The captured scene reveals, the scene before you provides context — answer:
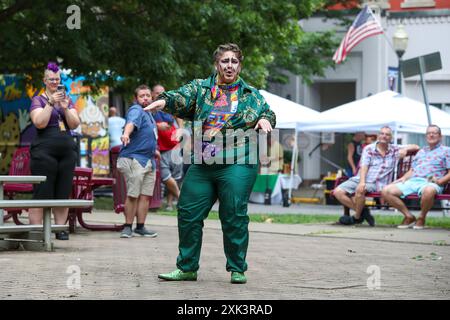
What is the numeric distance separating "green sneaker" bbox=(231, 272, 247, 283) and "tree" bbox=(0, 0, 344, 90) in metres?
11.3

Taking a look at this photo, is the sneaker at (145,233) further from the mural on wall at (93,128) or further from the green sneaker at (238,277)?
the mural on wall at (93,128)

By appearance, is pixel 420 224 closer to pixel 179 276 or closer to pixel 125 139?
pixel 125 139

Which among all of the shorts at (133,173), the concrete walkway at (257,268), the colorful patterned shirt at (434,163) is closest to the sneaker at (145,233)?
the concrete walkway at (257,268)

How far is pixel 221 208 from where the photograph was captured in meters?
8.80

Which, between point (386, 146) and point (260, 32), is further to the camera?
point (260, 32)

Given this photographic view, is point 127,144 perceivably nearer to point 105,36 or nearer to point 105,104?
point 105,36

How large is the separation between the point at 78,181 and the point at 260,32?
10185 millimetres

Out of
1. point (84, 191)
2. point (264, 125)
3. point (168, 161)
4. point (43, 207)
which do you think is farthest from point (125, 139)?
Answer: point (168, 161)

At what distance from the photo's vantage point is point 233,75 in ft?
28.8

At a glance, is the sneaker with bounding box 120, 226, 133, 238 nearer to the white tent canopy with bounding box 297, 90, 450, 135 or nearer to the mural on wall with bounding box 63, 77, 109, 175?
the white tent canopy with bounding box 297, 90, 450, 135

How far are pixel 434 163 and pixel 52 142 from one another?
6.19 m

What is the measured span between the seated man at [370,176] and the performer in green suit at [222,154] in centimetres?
751

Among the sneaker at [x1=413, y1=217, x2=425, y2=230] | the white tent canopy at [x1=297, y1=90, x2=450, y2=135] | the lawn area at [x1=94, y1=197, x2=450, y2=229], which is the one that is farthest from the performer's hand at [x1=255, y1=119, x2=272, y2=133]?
the white tent canopy at [x1=297, y1=90, x2=450, y2=135]
